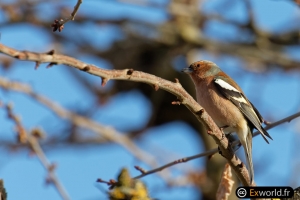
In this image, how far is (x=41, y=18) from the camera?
1145 centimetres

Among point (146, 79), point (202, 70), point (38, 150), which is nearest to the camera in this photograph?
point (146, 79)

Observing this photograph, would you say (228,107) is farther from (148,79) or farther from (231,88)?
(148,79)

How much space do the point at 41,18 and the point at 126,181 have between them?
8.58 metres

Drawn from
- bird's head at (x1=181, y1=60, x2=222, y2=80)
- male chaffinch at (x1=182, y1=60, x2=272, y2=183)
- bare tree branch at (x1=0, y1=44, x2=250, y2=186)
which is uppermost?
bird's head at (x1=181, y1=60, x2=222, y2=80)

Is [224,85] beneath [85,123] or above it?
beneath

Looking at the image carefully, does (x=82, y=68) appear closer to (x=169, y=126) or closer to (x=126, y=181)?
(x=126, y=181)

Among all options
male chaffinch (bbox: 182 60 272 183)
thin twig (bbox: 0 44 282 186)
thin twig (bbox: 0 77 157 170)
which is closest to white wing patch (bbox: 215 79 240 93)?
male chaffinch (bbox: 182 60 272 183)

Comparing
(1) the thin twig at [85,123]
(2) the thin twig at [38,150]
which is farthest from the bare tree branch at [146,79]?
(1) the thin twig at [85,123]

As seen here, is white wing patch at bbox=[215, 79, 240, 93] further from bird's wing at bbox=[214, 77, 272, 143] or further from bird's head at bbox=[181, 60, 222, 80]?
bird's head at bbox=[181, 60, 222, 80]

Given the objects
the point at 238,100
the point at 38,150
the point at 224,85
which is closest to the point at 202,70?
the point at 224,85

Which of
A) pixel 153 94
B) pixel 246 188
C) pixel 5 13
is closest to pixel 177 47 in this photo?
pixel 153 94

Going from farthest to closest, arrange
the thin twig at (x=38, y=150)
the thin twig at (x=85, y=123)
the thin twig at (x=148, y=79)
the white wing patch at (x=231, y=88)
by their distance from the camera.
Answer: the thin twig at (x=85, y=123) < the white wing patch at (x=231, y=88) < the thin twig at (x=38, y=150) < the thin twig at (x=148, y=79)

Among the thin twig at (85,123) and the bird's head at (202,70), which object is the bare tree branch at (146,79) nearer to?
the bird's head at (202,70)

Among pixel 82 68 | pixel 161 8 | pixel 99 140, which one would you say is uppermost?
pixel 161 8
